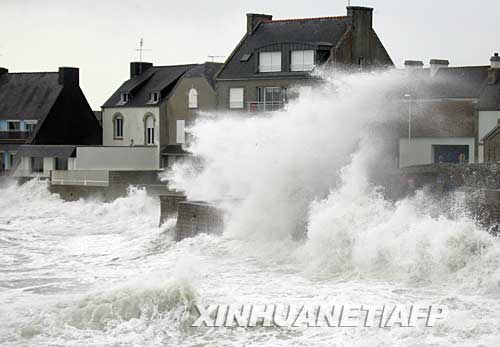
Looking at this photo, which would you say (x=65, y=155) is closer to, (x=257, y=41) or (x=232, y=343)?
(x=257, y=41)

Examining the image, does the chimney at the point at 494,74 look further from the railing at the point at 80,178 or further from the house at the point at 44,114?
the house at the point at 44,114

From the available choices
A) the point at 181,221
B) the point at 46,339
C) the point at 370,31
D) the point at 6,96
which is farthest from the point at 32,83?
the point at 46,339

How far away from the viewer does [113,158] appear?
4797 centimetres

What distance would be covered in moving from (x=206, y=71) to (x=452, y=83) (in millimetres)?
11687

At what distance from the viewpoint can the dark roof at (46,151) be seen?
4933cm

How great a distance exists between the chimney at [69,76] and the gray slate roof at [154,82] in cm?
238

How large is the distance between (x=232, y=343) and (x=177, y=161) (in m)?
33.2

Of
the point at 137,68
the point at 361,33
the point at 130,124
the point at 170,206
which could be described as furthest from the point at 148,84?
the point at 170,206

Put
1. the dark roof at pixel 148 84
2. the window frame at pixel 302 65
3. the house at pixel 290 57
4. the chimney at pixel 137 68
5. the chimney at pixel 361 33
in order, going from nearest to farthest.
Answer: the window frame at pixel 302 65
the house at pixel 290 57
the chimney at pixel 361 33
the dark roof at pixel 148 84
the chimney at pixel 137 68

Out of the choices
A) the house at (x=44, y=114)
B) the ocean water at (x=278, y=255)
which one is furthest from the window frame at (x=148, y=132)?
the ocean water at (x=278, y=255)

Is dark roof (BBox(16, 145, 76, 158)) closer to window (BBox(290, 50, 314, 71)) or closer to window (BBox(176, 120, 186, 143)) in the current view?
window (BBox(176, 120, 186, 143))

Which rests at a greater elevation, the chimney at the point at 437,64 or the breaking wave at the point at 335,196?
the chimney at the point at 437,64

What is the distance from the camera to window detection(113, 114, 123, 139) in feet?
178

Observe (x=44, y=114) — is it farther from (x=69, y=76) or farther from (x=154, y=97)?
(x=154, y=97)
